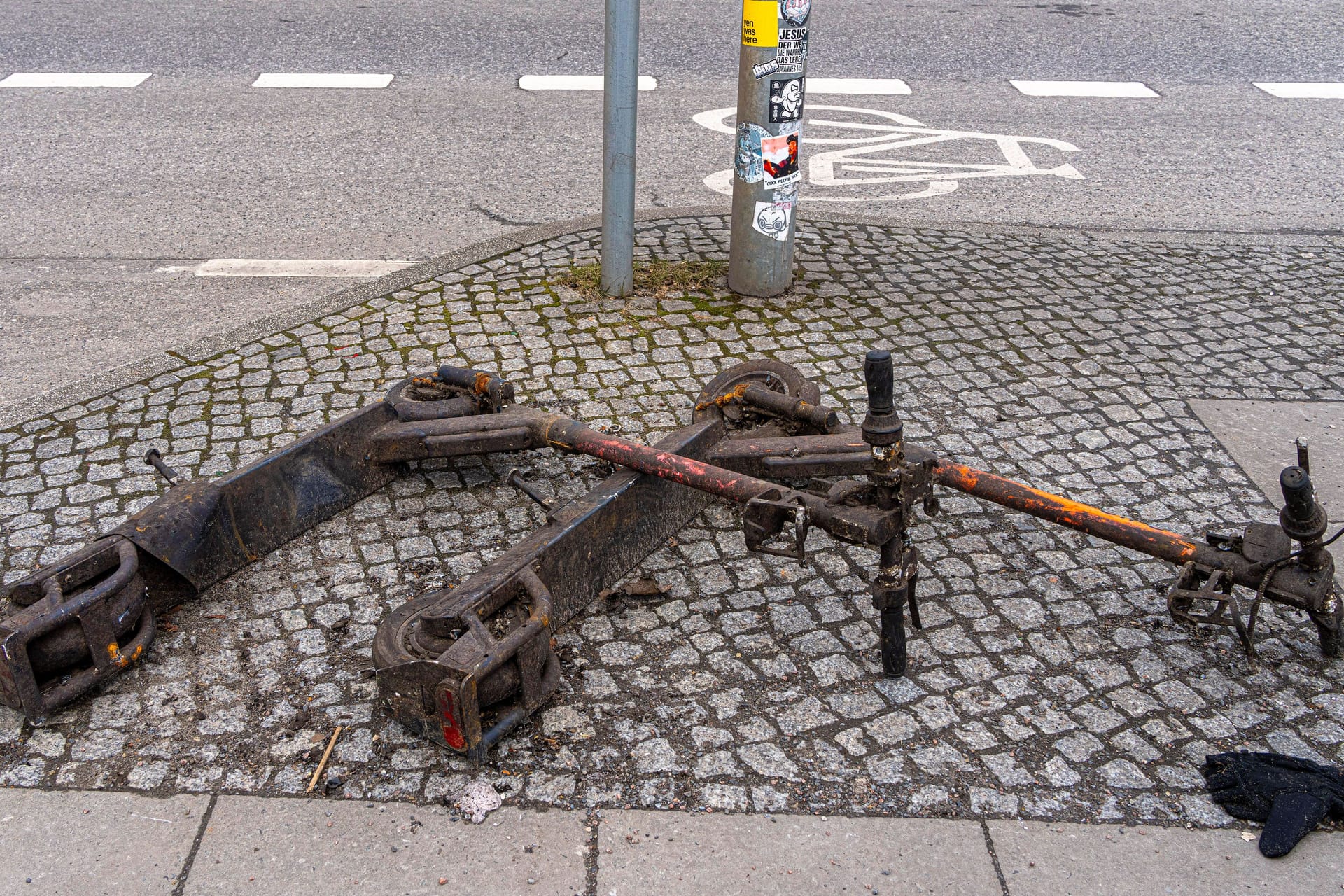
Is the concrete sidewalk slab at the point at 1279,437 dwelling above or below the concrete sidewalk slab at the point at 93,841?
above

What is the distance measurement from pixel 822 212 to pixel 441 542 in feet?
13.8

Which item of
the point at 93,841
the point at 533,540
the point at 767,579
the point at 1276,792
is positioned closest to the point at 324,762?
the point at 93,841

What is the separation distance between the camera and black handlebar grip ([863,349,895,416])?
3.05m

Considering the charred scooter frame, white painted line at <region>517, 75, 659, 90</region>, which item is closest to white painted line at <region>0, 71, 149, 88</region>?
white painted line at <region>517, 75, 659, 90</region>

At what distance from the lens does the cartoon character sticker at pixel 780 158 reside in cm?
585

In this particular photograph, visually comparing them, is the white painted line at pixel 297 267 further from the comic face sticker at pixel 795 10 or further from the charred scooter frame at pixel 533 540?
the comic face sticker at pixel 795 10

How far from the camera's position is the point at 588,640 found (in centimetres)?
376

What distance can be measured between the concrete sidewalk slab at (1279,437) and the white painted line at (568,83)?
6.40 metres

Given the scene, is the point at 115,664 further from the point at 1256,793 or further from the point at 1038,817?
the point at 1256,793

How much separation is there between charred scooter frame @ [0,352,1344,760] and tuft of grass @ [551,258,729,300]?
6.42 ft

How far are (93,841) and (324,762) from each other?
61 cm

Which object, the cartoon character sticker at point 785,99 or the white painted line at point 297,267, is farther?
the white painted line at point 297,267

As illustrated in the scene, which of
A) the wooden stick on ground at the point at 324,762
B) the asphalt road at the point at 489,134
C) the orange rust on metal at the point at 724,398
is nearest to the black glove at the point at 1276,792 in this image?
the orange rust on metal at the point at 724,398

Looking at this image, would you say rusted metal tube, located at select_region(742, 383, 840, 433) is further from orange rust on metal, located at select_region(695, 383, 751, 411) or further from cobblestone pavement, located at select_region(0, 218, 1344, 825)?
cobblestone pavement, located at select_region(0, 218, 1344, 825)
